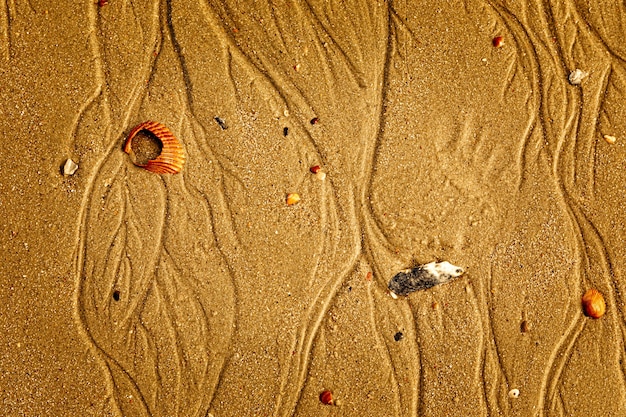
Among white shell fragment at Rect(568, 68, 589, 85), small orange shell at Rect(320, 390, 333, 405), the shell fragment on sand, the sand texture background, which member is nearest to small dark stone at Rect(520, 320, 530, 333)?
the sand texture background

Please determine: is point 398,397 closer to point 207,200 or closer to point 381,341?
point 381,341

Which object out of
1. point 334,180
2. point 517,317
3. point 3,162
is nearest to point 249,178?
point 334,180

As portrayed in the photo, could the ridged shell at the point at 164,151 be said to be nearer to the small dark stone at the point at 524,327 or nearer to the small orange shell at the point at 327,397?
the small orange shell at the point at 327,397

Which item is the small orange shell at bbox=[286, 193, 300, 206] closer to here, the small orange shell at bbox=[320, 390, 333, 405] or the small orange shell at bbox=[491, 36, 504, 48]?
the small orange shell at bbox=[320, 390, 333, 405]

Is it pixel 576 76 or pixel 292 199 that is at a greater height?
pixel 576 76

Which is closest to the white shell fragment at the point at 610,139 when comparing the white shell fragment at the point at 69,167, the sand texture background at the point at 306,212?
the sand texture background at the point at 306,212

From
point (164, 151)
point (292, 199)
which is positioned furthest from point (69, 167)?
point (292, 199)

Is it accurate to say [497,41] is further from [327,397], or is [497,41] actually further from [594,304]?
[327,397]
